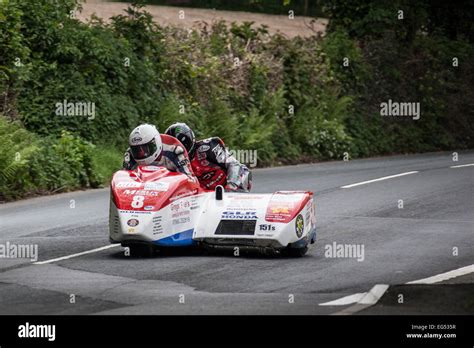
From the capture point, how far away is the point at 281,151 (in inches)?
1243

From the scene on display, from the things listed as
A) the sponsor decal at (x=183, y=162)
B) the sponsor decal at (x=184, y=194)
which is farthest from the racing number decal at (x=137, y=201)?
the sponsor decal at (x=183, y=162)

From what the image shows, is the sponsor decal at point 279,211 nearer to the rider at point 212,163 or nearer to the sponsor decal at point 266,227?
the sponsor decal at point 266,227

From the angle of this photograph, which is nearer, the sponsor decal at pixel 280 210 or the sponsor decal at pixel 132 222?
the sponsor decal at pixel 132 222

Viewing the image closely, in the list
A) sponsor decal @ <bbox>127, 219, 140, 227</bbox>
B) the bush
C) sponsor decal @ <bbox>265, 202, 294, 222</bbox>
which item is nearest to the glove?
sponsor decal @ <bbox>265, 202, 294, 222</bbox>

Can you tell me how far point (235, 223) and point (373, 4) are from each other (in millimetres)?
23891

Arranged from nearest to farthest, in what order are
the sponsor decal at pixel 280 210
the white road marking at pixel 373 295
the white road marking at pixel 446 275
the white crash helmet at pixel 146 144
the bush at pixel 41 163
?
the white road marking at pixel 373 295 < the white road marking at pixel 446 275 < the sponsor decal at pixel 280 210 < the white crash helmet at pixel 146 144 < the bush at pixel 41 163

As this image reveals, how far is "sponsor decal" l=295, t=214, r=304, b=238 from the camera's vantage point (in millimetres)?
16047

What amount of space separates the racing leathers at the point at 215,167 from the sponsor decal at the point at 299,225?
161cm

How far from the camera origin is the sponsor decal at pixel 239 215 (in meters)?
16.1

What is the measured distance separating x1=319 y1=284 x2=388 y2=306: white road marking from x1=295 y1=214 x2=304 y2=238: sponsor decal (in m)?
2.94

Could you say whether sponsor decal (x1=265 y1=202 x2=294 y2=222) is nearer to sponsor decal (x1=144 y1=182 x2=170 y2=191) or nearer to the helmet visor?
sponsor decal (x1=144 y1=182 x2=170 y2=191)

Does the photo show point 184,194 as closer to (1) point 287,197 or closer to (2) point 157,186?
(2) point 157,186

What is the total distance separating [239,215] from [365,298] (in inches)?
149
